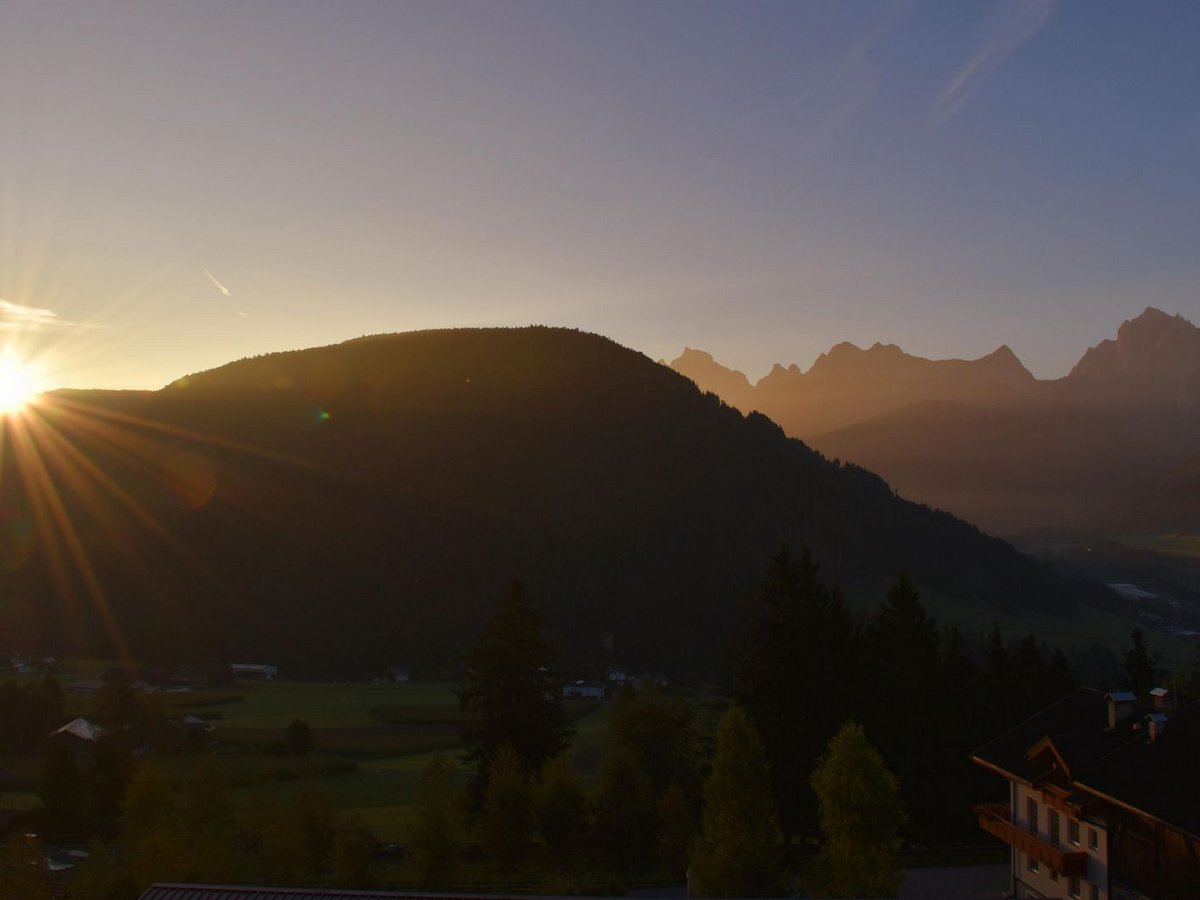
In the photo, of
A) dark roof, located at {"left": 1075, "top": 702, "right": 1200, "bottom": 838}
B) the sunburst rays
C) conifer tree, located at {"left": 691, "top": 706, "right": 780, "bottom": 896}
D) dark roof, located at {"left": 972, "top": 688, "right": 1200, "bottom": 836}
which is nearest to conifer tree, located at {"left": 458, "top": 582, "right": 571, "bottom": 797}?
conifer tree, located at {"left": 691, "top": 706, "right": 780, "bottom": 896}

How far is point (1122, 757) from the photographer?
27906 millimetres

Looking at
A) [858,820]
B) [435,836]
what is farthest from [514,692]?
[858,820]

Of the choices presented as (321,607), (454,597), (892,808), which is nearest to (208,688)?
(321,607)

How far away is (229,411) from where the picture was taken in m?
191

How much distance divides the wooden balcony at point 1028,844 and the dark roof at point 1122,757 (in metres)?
1.86

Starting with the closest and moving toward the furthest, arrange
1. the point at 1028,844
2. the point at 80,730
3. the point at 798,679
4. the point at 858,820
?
the point at 858,820, the point at 1028,844, the point at 798,679, the point at 80,730

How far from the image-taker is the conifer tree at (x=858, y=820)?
28.6 m

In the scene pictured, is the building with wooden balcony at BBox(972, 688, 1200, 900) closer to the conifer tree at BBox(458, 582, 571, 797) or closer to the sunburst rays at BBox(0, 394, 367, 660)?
the conifer tree at BBox(458, 582, 571, 797)

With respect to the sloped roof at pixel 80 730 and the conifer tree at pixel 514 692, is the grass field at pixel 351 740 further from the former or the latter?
the conifer tree at pixel 514 692

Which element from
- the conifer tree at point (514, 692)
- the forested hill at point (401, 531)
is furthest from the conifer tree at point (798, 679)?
the forested hill at point (401, 531)

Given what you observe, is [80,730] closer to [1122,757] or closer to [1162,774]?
[1122,757]

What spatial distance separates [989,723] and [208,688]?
8262 cm

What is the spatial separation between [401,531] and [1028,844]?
153 meters

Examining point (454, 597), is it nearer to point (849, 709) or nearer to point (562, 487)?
point (562, 487)
